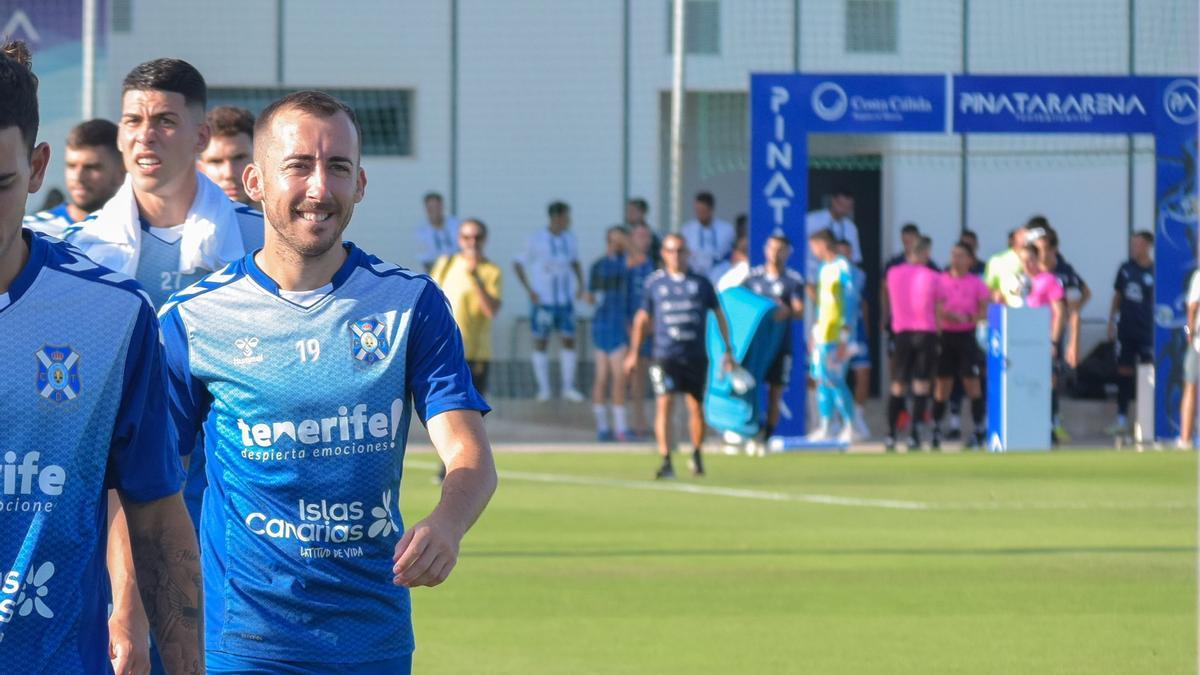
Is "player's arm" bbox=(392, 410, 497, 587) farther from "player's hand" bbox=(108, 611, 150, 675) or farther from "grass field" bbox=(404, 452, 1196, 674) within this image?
"grass field" bbox=(404, 452, 1196, 674)

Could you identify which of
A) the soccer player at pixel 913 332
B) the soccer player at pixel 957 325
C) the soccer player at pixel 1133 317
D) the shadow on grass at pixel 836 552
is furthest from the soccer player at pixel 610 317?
the shadow on grass at pixel 836 552

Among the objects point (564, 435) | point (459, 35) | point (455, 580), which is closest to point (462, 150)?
point (459, 35)

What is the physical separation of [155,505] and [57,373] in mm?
353

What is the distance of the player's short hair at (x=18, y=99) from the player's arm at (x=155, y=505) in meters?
0.40

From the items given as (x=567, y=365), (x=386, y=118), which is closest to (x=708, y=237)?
(x=567, y=365)

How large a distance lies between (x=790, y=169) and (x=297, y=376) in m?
17.8

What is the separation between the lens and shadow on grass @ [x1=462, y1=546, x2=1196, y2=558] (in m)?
12.8

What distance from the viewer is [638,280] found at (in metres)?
24.0

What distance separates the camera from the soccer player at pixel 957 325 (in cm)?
2230

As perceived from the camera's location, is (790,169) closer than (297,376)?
No

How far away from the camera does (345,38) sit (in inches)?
1120

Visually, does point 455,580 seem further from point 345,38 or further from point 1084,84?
point 345,38

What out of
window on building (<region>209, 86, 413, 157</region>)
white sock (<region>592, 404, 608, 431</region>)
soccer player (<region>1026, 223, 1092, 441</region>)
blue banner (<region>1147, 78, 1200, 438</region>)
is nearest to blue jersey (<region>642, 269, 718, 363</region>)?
white sock (<region>592, 404, 608, 431</region>)

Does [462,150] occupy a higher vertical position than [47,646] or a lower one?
higher
